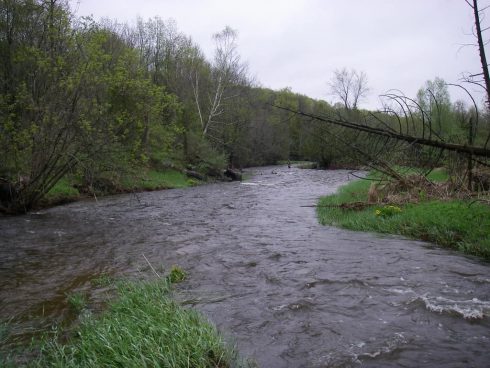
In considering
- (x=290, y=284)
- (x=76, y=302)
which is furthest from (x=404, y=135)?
(x=76, y=302)

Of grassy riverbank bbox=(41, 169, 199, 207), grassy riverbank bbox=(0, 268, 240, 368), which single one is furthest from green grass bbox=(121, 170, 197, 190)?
grassy riverbank bbox=(0, 268, 240, 368)

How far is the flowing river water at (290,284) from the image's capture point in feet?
15.4

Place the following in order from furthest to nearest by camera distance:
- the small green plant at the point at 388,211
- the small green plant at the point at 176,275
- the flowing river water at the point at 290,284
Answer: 1. the small green plant at the point at 388,211
2. the small green plant at the point at 176,275
3. the flowing river water at the point at 290,284

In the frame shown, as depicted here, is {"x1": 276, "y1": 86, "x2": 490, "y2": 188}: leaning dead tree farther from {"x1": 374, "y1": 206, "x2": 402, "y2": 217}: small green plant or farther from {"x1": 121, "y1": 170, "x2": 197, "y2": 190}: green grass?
{"x1": 121, "y1": 170, "x2": 197, "y2": 190}: green grass

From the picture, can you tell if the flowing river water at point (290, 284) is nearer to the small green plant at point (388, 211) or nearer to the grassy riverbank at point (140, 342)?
the grassy riverbank at point (140, 342)

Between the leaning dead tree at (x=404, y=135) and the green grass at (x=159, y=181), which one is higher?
the leaning dead tree at (x=404, y=135)

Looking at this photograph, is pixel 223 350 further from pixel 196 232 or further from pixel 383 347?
pixel 196 232

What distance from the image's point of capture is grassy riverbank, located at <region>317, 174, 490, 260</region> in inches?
351

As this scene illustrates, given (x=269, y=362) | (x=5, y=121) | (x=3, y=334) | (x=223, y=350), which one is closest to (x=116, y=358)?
(x=223, y=350)

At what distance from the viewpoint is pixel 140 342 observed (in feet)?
13.7

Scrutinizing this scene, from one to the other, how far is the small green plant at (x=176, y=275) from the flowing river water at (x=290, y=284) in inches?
7.5

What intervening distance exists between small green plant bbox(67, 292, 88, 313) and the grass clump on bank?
715 millimetres

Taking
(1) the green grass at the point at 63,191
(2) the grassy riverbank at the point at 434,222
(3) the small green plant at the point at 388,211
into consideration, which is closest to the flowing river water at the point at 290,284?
(2) the grassy riverbank at the point at 434,222

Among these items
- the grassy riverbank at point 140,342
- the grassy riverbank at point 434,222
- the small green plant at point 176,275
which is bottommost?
the small green plant at point 176,275
